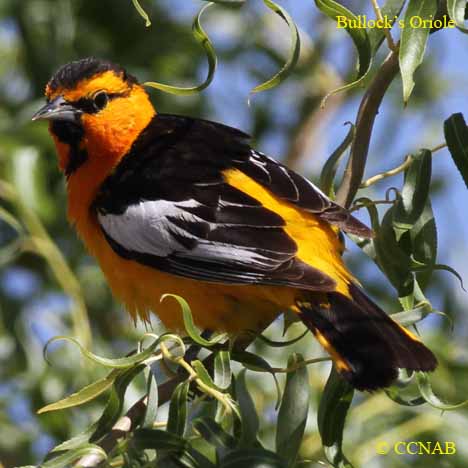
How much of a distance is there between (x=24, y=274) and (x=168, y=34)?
1410 mm

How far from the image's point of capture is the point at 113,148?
3967 mm

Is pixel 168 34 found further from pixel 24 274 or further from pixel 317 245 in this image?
pixel 317 245

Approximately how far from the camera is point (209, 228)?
10.9 ft

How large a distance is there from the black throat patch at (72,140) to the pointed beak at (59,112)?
0.13 feet

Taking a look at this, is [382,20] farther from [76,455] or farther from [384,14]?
[76,455]

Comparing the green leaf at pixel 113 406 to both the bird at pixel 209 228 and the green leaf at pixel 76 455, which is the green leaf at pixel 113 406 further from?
the bird at pixel 209 228

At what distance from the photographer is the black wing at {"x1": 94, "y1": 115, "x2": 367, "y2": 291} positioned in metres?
3.19

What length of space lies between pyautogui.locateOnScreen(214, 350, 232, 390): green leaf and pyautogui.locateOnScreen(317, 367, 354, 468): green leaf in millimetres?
272

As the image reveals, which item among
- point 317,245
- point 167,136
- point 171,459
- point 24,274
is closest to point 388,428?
point 317,245

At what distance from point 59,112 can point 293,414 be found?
161 centimetres

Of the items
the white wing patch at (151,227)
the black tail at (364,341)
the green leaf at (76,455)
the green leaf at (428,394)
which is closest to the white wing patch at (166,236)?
the white wing patch at (151,227)

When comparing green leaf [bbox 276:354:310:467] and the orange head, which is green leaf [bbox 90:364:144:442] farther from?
the orange head

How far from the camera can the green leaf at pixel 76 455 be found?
248cm

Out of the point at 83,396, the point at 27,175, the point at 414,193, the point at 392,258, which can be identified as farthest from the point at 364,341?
the point at 27,175
